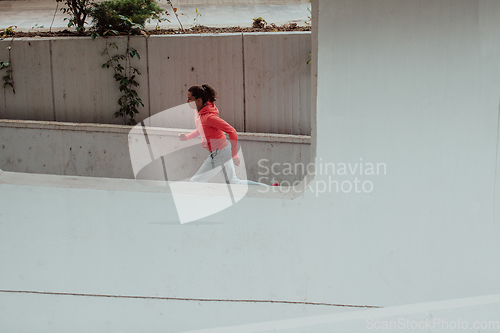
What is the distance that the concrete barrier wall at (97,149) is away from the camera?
25.8 feet

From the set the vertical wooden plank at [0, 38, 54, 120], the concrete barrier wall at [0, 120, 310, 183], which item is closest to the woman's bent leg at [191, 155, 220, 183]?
the concrete barrier wall at [0, 120, 310, 183]

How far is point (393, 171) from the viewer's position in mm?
A: 3168

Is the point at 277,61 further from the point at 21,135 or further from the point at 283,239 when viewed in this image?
the point at 283,239

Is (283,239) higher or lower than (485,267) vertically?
higher

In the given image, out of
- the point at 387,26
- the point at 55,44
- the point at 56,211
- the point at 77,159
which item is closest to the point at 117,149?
the point at 77,159

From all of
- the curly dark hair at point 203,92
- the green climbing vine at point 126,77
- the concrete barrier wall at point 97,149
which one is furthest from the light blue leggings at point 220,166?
the green climbing vine at point 126,77

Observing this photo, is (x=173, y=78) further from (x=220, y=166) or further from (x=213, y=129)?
(x=220, y=166)

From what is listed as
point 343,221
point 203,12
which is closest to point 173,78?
point 203,12

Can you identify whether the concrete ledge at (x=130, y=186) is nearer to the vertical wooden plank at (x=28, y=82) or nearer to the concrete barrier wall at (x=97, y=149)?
the concrete barrier wall at (x=97, y=149)

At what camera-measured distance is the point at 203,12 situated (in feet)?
38.5

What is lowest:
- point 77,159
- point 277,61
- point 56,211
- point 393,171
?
point 77,159

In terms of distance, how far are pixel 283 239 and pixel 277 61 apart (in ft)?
17.2

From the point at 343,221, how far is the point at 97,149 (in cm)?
573

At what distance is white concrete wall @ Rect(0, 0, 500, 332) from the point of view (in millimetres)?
2969
